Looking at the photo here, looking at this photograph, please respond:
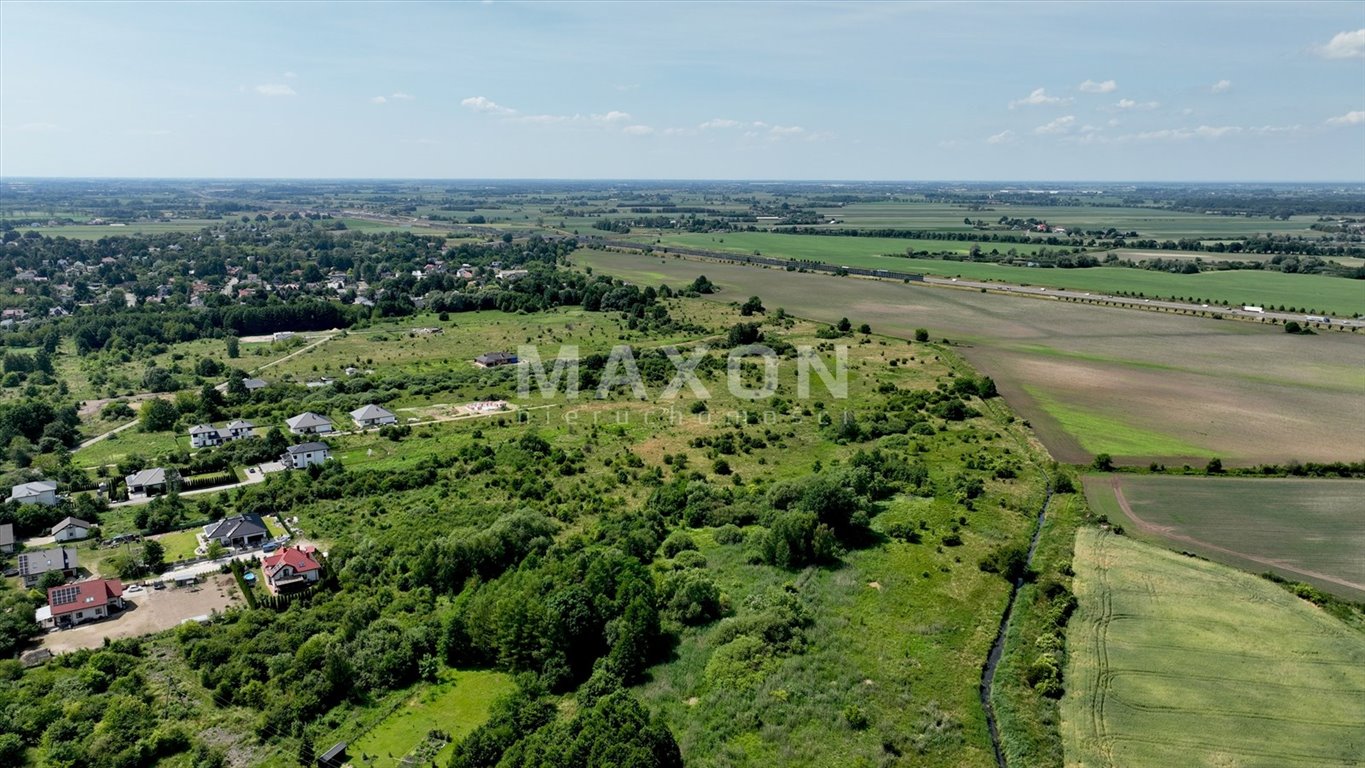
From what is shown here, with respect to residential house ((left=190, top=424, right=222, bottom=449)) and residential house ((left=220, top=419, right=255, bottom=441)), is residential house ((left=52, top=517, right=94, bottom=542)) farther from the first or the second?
residential house ((left=220, top=419, right=255, bottom=441))

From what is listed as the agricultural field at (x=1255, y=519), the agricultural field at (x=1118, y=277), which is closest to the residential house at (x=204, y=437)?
the agricultural field at (x=1255, y=519)

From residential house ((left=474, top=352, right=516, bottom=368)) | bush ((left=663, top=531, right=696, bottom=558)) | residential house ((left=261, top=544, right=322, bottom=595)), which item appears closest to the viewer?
residential house ((left=261, top=544, right=322, bottom=595))

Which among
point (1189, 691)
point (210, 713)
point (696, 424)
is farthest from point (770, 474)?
point (210, 713)

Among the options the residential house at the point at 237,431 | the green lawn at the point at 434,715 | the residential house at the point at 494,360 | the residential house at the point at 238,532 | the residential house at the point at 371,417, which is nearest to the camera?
the green lawn at the point at 434,715

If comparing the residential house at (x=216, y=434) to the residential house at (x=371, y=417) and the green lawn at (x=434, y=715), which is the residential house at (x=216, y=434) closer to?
the residential house at (x=371, y=417)

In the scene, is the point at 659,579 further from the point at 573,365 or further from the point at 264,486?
the point at 573,365

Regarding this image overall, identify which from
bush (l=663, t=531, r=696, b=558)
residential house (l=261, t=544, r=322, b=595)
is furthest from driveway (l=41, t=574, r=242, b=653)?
bush (l=663, t=531, r=696, b=558)
